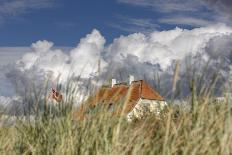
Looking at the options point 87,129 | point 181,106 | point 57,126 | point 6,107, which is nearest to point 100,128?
point 87,129

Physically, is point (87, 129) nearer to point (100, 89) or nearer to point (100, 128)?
point (100, 128)

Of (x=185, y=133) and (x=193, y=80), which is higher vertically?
(x=193, y=80)

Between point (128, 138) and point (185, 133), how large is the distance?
863 mm

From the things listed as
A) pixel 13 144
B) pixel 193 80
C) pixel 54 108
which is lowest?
pixel 13 144

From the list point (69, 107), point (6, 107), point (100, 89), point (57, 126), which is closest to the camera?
point (57, 126)

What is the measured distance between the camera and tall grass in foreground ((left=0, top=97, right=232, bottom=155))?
4824 mm

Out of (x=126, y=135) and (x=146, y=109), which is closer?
(x=126, y=135)

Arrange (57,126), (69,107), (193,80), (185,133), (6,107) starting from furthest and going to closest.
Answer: (6,107) < (69,107) < (57,126) < (193,80) < (185,133)

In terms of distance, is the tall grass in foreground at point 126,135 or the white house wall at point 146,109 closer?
the tall grass in foreground at point 126,135

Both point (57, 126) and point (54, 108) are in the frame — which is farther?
point (54, 108)

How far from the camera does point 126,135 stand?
5.63 meters

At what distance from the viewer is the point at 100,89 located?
702cm

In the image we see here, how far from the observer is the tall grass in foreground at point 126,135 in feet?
15.8

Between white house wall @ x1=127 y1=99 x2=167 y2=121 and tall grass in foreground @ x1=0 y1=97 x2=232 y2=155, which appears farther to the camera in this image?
white house wall @ x1=127 y1=99 x2=167 y2=121
